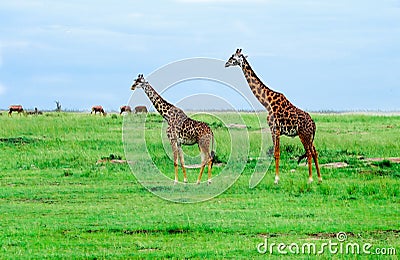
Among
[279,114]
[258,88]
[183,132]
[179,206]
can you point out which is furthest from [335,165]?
[179,206]

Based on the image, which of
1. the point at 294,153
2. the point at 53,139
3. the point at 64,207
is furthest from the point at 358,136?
the point at 64,207

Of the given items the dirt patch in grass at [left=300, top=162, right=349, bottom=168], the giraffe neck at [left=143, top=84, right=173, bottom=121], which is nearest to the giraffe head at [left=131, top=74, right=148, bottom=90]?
the giraffe neck at [left=143, top=84, right=173, bottom=121]

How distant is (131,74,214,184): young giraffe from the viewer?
13828 mm

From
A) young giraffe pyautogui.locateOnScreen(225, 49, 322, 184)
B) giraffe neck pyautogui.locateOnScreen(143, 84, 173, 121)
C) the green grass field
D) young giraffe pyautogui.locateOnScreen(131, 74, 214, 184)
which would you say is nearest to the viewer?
the green grass field

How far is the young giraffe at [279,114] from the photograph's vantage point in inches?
571

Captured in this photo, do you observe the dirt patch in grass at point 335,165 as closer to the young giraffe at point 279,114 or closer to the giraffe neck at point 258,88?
the young giraffe at point 279,114

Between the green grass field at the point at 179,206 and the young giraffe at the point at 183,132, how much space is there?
592 mm

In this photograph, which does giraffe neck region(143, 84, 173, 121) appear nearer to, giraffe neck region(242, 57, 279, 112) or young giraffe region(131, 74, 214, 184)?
young giraffe region(131, 74, 214, 184)

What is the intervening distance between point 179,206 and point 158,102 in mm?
3272

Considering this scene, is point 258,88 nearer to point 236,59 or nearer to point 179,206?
point 236,59

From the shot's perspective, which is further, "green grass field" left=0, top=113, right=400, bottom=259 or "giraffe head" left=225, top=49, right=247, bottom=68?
"giraffe head" left=225, top=49, right=247, bottom=68

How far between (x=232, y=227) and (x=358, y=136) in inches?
519

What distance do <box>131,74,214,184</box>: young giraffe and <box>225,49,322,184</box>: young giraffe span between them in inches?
49.5

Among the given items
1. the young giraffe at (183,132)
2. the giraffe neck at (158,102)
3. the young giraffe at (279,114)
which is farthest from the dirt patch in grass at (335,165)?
the giraffe neck at (158,102)
